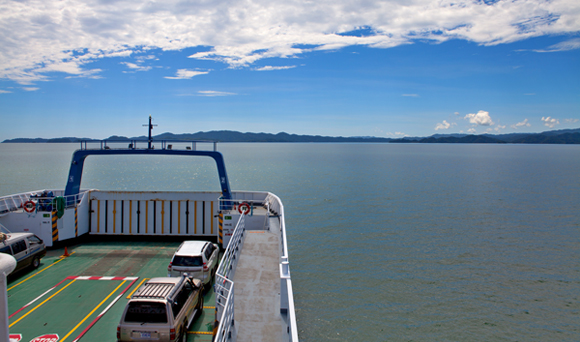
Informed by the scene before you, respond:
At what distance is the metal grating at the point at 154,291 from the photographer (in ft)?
24.8

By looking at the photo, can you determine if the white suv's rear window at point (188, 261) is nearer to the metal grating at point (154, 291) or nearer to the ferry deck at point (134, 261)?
the ferry deck at point (134, 261)

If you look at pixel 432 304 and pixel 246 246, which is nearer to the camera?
pixel 246 246

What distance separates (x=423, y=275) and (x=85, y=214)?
1714cm

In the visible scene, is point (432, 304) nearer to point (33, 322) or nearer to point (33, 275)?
point (33, 322)

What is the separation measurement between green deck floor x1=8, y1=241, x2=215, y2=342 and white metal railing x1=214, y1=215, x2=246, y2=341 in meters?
1.41

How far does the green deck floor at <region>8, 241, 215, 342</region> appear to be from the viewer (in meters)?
8.96

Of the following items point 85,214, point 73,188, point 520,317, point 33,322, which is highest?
point 73,188

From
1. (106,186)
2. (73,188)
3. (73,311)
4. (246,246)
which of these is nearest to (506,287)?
(246,246)

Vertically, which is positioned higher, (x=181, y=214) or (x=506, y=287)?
(x=181, y=214)

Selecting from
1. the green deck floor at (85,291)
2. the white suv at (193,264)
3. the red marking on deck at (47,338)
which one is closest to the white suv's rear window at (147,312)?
the green deck floor at (85,291)

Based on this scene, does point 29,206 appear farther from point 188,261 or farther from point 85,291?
point 188,261

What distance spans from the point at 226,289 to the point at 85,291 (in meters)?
6.69

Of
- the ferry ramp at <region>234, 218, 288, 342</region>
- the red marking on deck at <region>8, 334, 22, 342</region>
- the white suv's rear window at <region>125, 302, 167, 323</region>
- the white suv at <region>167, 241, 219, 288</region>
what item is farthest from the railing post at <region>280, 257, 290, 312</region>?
the red marking on deck at <region>8, 334, 22, 342</region>

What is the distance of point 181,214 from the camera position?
16500mm
